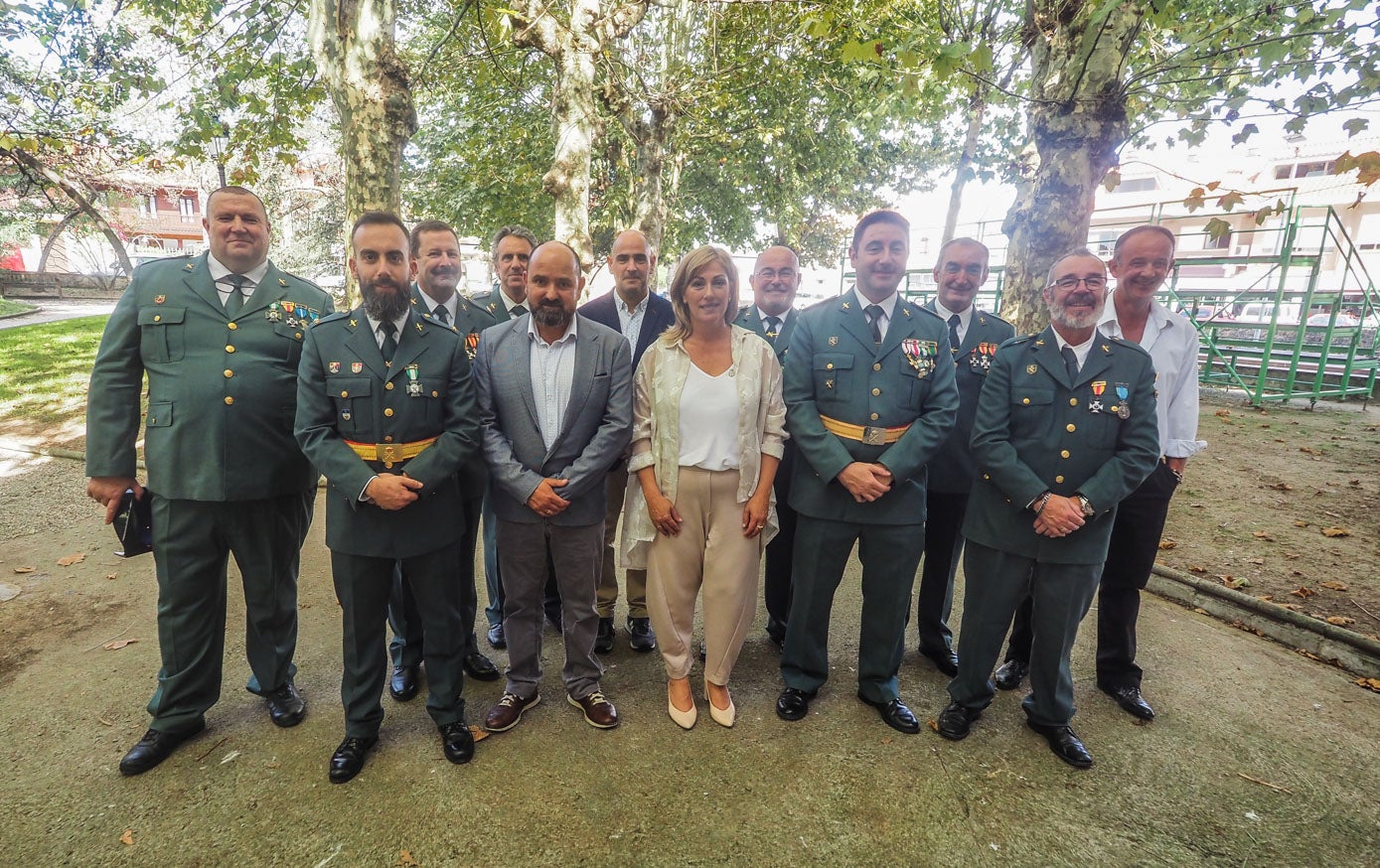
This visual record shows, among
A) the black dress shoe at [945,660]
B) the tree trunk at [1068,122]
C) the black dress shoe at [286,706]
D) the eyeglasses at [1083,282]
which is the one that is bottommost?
the black dress shoe at [286,706]

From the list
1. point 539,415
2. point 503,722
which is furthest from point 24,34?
point 503,722

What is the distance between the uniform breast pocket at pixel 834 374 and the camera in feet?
9.98

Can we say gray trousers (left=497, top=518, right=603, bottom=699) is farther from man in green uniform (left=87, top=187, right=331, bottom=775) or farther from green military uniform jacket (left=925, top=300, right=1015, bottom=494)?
green military uniform jacket (left=925, top=300, right=1015, bottom=494)

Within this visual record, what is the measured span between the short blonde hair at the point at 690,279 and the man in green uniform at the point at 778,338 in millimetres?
786

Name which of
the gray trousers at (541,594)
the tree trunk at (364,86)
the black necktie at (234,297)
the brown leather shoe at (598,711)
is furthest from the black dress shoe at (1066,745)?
the tree trunk at (364,86)

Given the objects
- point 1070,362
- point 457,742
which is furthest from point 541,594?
point 1070,362

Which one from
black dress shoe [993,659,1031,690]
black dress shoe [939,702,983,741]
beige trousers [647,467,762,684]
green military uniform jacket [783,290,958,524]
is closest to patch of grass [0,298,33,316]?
beige trousers [647,467,762,684]

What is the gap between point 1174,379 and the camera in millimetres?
3232

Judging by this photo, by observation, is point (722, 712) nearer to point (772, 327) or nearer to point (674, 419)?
point (674, 419)

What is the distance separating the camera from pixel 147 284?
2732 mm

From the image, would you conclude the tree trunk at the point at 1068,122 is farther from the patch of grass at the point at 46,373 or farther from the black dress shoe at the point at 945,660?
→ the patch of grass at the point at 46,373

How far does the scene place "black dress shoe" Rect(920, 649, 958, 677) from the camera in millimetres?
3582

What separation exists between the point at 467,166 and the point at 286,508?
1678cm

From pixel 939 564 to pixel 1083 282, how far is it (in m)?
1.70
